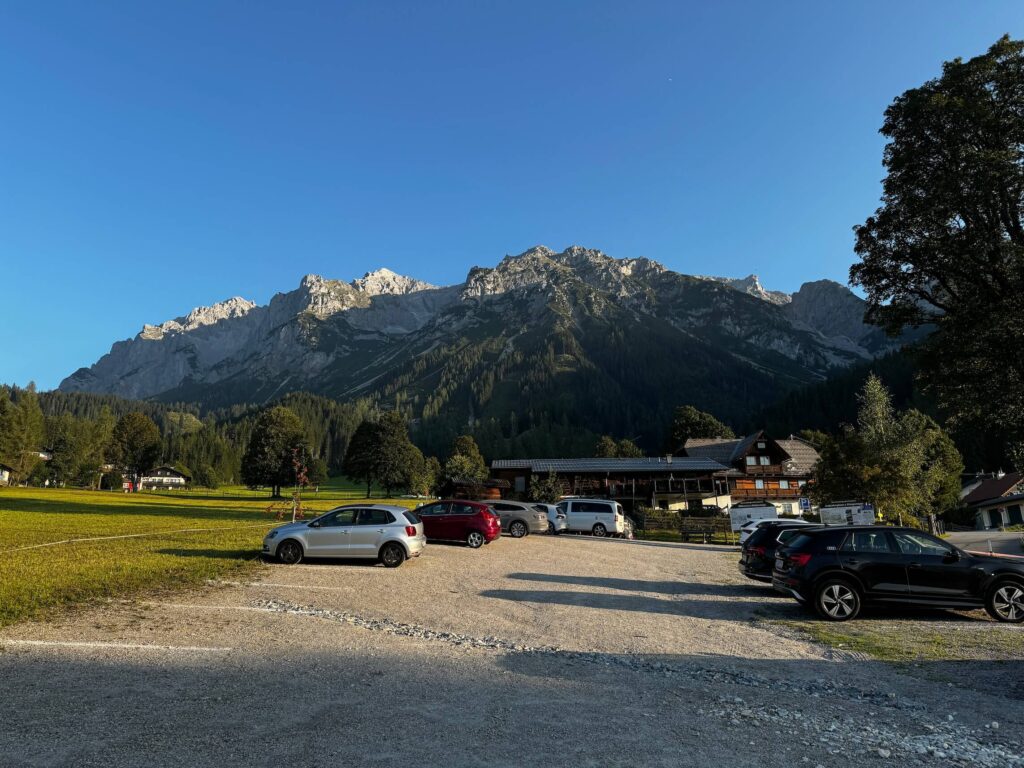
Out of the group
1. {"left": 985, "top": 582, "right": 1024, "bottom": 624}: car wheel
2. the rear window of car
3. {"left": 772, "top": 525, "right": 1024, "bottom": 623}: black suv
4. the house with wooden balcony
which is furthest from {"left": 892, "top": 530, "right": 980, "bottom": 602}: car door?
the house with wooden balcony

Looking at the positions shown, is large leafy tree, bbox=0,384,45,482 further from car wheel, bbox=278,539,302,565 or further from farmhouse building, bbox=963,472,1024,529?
farmhouse building, bbox=963,472,1024,529

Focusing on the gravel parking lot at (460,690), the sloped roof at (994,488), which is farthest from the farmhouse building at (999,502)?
the gravel parking lot at (460,690)

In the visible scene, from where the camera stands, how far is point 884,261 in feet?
74.3

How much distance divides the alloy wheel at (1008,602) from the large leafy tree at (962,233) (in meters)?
9.60

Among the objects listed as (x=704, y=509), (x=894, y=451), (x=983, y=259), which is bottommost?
(x=704, y=509)

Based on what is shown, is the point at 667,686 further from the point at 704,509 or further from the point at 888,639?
the point at 704,509

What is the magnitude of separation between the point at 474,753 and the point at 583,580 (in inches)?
492

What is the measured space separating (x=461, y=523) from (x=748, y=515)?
2182 cm

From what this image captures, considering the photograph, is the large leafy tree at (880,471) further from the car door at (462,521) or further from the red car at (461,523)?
the car door at (462,521)

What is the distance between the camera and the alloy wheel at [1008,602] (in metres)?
12.4

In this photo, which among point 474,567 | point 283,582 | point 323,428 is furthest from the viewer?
point 323,428

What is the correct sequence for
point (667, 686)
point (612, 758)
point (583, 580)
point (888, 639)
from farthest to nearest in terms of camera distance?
point (583, 580)
point (888, 639)
point (667, 686)
point (612, 758)

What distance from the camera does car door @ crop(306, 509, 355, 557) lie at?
17562 mm

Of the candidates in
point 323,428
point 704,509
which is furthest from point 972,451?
point 323,428
